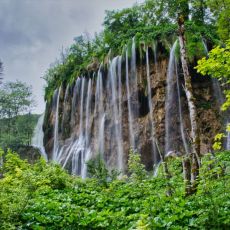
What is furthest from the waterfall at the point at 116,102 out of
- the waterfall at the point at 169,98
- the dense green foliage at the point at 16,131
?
the dense green foliage at the point at 16,131

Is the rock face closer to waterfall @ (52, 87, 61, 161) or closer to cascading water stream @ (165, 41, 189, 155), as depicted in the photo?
cascading water stream @ (165, 41, 189, 155)

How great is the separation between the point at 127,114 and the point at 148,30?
21.4ft

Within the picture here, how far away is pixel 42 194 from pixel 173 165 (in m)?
6.30

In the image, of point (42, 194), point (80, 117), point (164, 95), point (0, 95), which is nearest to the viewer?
point (42, 194)

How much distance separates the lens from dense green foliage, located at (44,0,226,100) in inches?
834

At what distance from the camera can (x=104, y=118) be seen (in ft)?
80.6

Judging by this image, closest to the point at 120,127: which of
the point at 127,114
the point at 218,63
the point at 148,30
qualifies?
the point at 127,114

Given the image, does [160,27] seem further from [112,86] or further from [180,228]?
[180,228]

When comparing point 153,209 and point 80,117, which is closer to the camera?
point 153,209

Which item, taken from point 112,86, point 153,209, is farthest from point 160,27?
point 153,209

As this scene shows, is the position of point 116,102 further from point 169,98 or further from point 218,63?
point 218,63

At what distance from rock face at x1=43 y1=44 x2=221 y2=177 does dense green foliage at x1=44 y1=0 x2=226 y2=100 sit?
3.94ft

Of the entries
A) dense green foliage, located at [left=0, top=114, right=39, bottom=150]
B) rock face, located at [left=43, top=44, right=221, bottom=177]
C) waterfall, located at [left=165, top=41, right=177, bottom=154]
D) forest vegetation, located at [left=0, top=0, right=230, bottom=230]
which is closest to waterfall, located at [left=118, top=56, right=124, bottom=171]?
rock face, located at [left=43, top=44, right=221, bottom=177]

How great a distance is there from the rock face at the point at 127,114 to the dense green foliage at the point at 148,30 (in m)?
1.20
